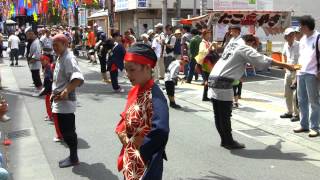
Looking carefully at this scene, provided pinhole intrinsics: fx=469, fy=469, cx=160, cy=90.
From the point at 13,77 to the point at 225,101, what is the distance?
39.2 ft

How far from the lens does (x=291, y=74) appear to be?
890cm

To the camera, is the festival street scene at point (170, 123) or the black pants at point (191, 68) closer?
the festival street scene at point (170, 123)

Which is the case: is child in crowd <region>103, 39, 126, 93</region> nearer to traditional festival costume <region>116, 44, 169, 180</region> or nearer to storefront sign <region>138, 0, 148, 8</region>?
traditional festival costume <region>116, 44, 169, 180</region>

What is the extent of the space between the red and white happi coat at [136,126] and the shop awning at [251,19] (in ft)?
44.4

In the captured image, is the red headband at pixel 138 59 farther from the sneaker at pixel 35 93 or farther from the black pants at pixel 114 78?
the black pants at pixel 114 78

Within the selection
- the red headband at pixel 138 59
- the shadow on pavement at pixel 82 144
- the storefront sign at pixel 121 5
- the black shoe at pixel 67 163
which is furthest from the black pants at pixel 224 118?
the storefront sign at pixel 121 5

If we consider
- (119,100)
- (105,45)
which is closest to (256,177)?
(119,100)

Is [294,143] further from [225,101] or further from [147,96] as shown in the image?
[147,96]

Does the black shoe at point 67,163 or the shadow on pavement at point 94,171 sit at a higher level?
the black shoe at point 67,163

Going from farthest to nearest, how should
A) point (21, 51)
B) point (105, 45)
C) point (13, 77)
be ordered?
Answer: point (21, 51) → point (13, 77) → point (105, 45)

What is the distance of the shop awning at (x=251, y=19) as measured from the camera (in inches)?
649

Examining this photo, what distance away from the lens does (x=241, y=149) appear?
694 centimetres

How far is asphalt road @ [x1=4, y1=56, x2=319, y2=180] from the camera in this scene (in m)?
5.79

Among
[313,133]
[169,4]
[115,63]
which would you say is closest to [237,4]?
[115,63]
